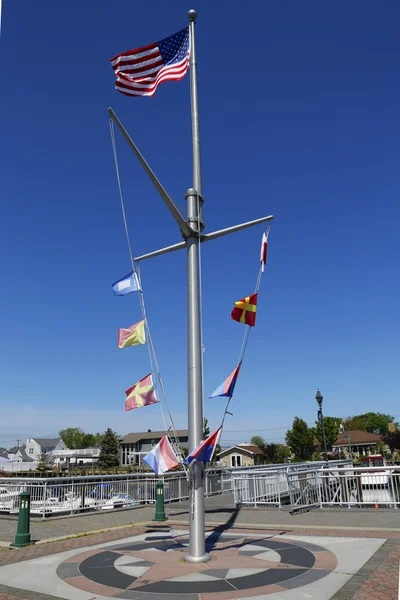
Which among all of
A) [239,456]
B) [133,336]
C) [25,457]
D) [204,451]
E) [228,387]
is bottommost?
[25,457]

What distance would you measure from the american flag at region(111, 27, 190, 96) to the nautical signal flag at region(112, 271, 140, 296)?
3.63 meters

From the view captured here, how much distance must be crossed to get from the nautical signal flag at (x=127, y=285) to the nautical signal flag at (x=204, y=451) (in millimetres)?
3556

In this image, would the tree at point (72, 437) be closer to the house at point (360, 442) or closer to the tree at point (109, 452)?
the tree at point (109, 452)

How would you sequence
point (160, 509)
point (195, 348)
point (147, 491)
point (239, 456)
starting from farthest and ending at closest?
point (239, 456) → point (147, 491) → point (160, 509) → point (195, 348)

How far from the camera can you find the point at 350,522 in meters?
11.6

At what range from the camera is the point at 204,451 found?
777 centimetres

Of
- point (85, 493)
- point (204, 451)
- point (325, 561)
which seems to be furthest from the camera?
point (85, 493)

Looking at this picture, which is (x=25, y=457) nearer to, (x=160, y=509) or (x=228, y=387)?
(x=160, y=509)

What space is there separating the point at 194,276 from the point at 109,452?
78628mm

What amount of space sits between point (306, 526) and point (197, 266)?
7.04m

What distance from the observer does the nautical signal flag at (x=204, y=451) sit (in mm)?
7730

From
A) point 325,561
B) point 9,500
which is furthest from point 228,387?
point 9,500

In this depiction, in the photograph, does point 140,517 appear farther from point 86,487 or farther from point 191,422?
point 191,422

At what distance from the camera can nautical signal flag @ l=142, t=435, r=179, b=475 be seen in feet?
27.5
